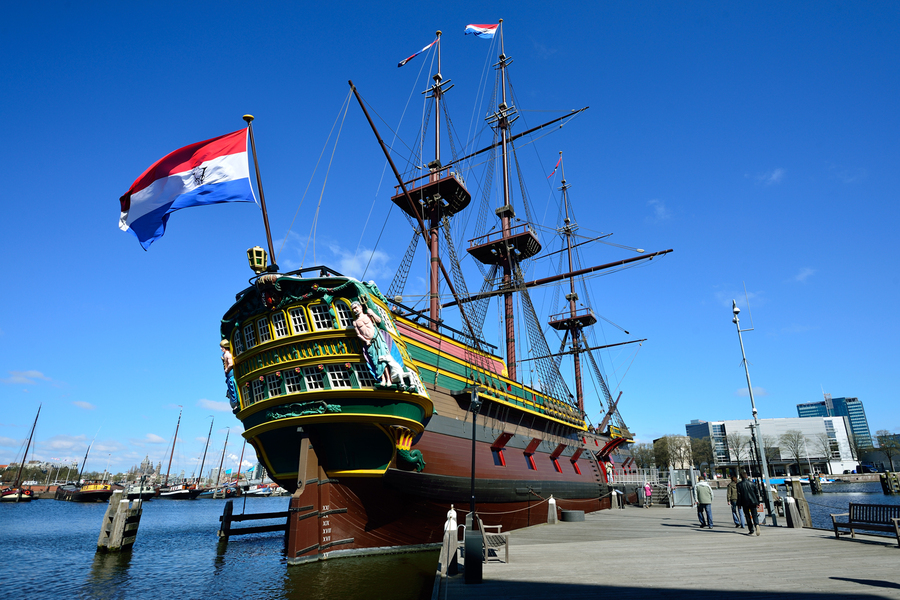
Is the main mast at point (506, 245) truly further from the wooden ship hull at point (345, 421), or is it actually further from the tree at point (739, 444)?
the tree at point (739, 444)

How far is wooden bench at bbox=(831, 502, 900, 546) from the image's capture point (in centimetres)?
1005

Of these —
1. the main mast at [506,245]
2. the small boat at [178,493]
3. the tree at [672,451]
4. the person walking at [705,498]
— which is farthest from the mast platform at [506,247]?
the tree at [672,451]

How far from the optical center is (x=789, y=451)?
11325cm

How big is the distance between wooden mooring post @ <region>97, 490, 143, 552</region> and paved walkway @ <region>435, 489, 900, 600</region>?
17.5 m

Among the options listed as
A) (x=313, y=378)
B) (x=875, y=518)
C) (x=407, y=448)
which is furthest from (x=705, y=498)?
(x=313, y=378)

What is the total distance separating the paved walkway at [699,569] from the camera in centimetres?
686

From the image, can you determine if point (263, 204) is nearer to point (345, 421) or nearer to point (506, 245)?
point (345, 421)

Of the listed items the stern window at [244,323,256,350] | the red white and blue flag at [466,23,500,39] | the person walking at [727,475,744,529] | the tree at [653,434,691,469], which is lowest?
the person walking at [727,475,744,529]

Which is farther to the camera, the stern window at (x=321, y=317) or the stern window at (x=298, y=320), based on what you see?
the stern window at (x=298, y=320)

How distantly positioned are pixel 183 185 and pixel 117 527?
16.5m

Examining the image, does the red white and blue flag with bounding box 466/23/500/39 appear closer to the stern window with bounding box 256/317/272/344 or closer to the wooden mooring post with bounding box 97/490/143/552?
the stern window with bounding box 256/317/272/344

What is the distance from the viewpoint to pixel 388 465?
582 inches

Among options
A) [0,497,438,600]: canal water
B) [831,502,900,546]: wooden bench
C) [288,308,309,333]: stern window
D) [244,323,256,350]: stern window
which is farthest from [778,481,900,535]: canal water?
[244,323,256,350]: stern window

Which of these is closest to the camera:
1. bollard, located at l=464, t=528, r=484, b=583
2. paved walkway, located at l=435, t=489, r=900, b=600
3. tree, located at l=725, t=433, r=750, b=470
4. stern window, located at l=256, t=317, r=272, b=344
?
paved walkway, located at l=435, t=489, r=900, b=600
